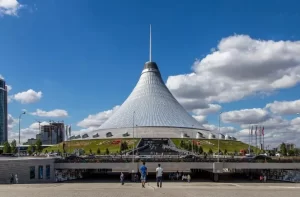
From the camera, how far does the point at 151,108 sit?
115062 mm

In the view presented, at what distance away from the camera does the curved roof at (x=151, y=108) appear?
109750 millimetres

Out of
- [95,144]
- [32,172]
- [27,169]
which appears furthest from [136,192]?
[95,144]

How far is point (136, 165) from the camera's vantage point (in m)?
44.6

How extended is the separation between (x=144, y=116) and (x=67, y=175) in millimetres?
61101

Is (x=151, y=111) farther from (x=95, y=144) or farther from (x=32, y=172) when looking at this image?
(x=32, y=172)

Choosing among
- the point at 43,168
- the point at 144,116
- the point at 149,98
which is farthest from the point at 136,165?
the point at 149,98

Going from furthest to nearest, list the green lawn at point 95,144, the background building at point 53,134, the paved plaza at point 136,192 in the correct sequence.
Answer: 1. the background building at point 53,134
2. the green lawn at point 95,144
3. the paved plaza at point 136,192

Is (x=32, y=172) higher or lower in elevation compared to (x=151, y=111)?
lower

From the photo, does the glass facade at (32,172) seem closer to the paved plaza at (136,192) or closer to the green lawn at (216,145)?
the paved plaza at (136,192)

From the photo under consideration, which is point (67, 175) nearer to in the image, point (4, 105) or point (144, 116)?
point (144, 116)

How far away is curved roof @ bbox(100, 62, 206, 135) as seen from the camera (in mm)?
109750

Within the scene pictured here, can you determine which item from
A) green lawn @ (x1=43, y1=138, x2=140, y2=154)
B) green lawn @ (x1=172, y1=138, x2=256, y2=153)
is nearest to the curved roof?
green lawn @ (x1=172, y1=138, x2=256, y2=153)

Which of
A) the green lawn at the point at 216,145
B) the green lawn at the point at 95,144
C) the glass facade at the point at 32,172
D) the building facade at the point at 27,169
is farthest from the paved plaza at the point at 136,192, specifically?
the green lawn at the point at 216,145

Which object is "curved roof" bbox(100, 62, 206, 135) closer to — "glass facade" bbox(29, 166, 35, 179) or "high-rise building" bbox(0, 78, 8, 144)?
"high-rise building" bbox(0, 78, 8, 144)
